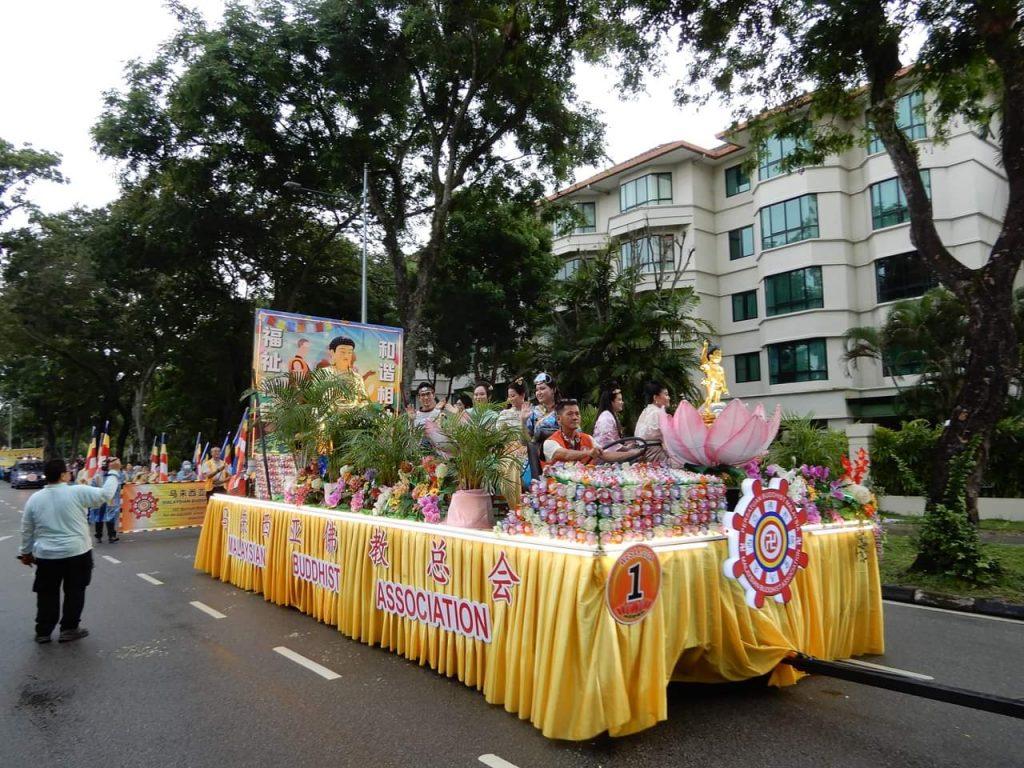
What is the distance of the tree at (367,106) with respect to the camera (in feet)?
48.2

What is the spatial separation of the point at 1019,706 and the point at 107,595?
328 inches

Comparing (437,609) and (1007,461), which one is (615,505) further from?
(1007,461)

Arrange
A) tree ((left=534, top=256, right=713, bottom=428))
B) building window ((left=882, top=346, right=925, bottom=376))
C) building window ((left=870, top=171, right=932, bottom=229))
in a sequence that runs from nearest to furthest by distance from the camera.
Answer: tree ((left=534, top=256, right=713, bottom=428)), building window ((left=882, top=346, right=925, bottom=376)), building window ((left=870, top=171, right=932, bottom=229))

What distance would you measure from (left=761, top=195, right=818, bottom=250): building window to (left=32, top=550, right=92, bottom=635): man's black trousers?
21.9 m

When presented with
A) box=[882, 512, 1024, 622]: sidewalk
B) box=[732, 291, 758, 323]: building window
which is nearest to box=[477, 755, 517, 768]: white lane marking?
box=[882, 512, 1024, 622]: sidewalk

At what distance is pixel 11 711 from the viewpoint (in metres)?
4.21

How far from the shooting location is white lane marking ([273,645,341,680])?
4.80 metres

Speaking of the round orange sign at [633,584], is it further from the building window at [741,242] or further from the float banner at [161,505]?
the building window at [741,242]

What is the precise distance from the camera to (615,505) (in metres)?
3.87

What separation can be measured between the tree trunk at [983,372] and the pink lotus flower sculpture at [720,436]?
14.7 feet

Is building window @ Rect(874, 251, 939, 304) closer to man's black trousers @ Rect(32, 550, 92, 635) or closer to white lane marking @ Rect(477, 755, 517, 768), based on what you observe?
white lane marking @ Rect(477, 755, 517, 768)

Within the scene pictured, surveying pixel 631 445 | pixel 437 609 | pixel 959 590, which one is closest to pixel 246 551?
pixel 437 609

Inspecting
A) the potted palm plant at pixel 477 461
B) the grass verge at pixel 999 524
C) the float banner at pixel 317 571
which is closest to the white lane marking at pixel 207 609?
the float banner at pixel 317 571

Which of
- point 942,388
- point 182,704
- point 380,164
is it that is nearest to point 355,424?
point 182,704
